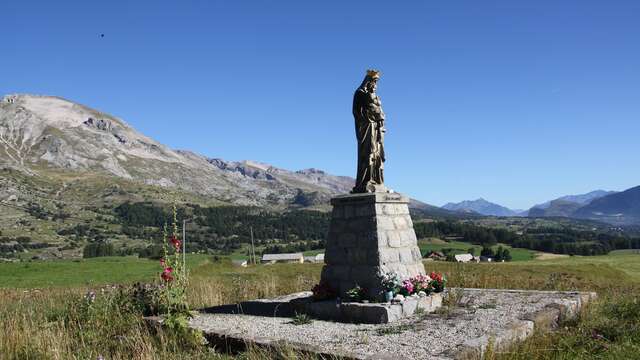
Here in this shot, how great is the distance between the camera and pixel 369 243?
12219 mm

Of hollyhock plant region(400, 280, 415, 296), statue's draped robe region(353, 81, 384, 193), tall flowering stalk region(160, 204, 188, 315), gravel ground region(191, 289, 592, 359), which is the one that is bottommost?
gravel ground region(191, 289, 592, 359)

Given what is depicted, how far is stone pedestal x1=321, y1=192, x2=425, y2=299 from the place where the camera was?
39.6 feet

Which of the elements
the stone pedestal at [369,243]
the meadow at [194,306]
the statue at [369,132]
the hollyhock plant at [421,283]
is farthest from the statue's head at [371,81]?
the meadow at [194,306]

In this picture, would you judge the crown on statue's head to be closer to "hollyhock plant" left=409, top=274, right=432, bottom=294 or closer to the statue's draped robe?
the statue's draped robe

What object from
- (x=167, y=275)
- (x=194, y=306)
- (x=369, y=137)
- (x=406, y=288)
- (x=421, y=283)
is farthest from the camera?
(x=194, y=306)

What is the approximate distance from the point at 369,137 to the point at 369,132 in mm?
136

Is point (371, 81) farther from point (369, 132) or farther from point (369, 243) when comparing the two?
point (369, 243)

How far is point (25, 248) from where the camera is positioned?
11625 centimetres

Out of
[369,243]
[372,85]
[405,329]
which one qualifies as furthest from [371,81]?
[405,329]

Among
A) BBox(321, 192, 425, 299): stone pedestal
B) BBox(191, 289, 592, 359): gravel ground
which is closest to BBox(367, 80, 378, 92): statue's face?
BBox(321, 192, 425, 299): stone pedestal

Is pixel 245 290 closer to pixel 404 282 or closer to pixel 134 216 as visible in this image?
pixel 404 282

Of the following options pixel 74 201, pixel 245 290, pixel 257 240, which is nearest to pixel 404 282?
pixel 245 290

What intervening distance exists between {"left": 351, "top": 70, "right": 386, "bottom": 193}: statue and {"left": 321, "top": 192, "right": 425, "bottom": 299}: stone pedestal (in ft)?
2.37

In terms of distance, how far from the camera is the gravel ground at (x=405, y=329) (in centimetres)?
825
